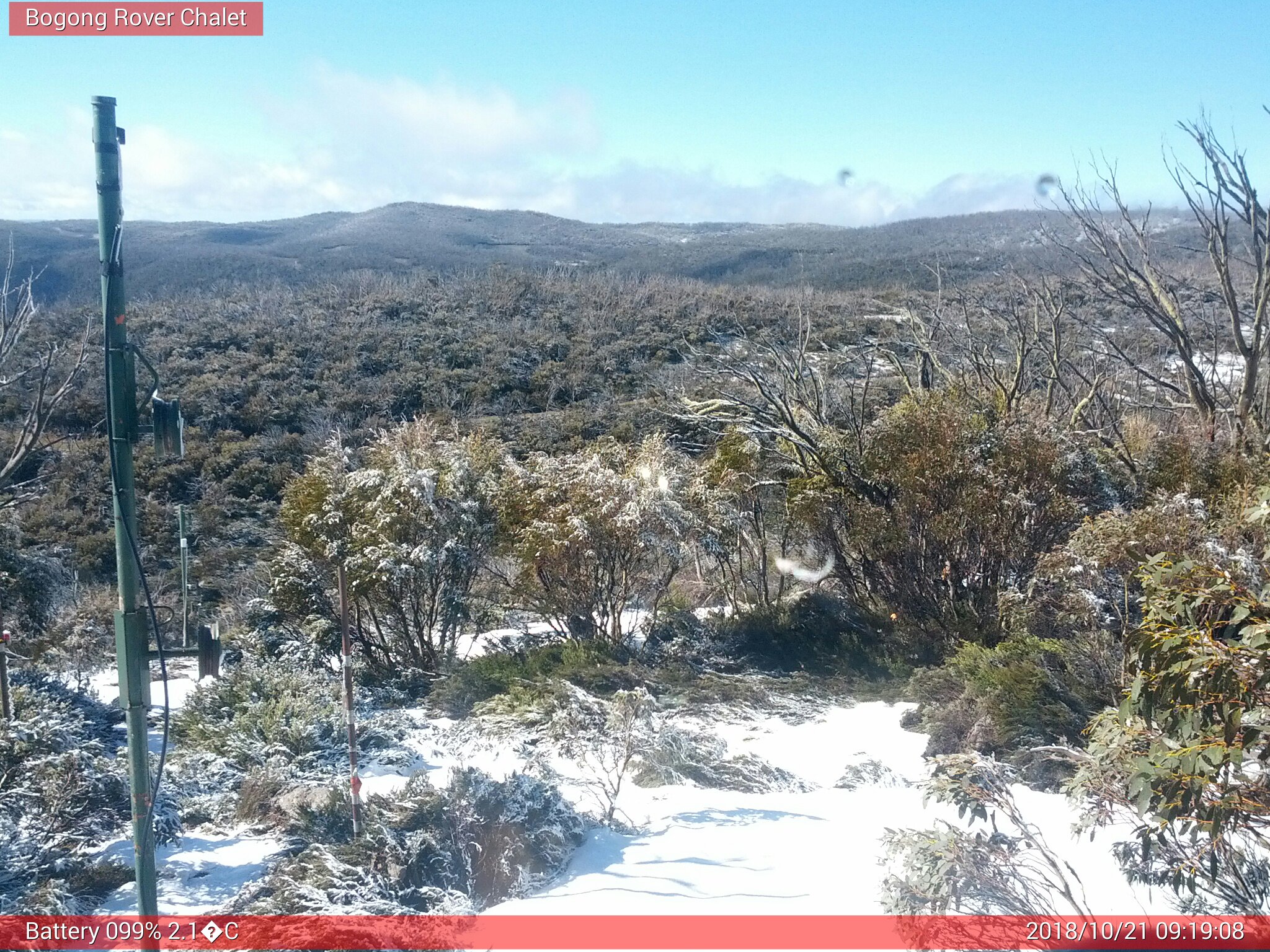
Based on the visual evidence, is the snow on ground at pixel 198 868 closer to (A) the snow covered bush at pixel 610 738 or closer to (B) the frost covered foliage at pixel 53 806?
(B) the frost covered foliage at pixel 53 806

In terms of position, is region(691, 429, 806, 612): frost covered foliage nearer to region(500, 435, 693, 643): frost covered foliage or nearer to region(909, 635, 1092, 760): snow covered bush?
region(500, 435, 693, 643): frost covered foliage

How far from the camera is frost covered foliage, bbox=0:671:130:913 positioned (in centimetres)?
411

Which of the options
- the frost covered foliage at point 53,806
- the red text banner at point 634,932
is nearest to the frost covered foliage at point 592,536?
the frost covered foliage at point 53,806

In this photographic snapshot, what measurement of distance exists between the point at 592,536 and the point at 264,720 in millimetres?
3879

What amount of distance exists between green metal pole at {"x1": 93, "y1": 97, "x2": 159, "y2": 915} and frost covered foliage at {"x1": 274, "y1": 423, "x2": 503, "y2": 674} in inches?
227

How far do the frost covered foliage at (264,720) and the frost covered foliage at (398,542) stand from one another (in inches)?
69.5

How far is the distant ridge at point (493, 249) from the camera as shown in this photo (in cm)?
4222

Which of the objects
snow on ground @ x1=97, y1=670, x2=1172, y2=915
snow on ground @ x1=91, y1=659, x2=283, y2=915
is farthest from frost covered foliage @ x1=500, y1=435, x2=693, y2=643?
snow on ground @ x1=91, y1=659, x2=283, y2=915

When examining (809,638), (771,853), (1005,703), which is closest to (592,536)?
(809,638)

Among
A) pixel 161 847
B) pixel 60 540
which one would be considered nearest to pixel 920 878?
pixel 161 847

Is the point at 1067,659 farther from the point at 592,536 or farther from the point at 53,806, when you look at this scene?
the point at 53,806

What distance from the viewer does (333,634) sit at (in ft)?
30.7

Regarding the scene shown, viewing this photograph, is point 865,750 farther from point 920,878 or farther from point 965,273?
point 965,273

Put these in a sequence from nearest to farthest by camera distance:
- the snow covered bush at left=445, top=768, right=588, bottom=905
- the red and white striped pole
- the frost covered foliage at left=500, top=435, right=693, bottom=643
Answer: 1. the snow covered bush at left=445, top=768, right=588, bottom=905
2. the red and white striped pole
3. the frost covered foliage at left=500, top=435, right=693, bottom=643
